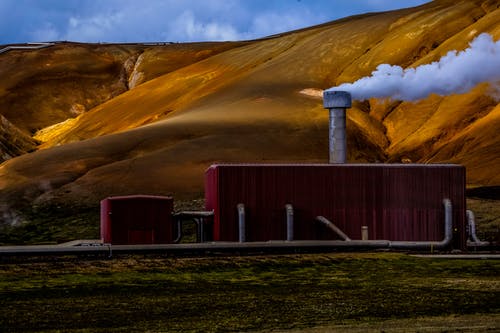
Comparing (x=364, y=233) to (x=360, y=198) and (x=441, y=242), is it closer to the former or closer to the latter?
(x=360, y=198)

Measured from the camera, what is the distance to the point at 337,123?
49188 millimetres

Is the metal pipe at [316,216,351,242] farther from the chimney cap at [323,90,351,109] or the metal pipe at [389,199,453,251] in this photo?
the chimney cap at [323,90,351,109]

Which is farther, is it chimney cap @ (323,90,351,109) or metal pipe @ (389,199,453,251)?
chimney cap @ (323,90,351,109)

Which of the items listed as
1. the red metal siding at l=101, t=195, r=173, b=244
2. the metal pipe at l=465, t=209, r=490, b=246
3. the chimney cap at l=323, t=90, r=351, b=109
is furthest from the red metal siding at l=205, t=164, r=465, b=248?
the chimney cap at l=323, t=90, r=351, b=109

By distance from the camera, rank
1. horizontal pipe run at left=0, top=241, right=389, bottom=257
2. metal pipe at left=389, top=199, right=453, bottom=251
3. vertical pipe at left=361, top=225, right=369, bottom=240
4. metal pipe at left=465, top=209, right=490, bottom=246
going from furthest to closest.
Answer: metal pipe at left=465, top=209, right=490, bottom=246 → vertical pipe at left=361, top=225, right=369, bottom=240 → metal pipe at left=389, top=199, right=453, bottom=251 → horizontal pipe run at left=0, top=241, right=389, bottom=257

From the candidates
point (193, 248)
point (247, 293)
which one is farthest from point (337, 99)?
point (247, 293)

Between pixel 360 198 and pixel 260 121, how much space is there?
65.0 meters

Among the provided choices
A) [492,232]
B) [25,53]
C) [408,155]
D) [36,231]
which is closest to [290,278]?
[492,232]

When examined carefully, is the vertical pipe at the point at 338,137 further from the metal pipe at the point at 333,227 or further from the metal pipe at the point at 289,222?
the metal pipe at the point at 289,222

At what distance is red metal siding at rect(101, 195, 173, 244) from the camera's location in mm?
45375

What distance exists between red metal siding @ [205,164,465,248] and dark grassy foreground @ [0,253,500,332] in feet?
12.7

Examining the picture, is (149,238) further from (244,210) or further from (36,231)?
(36,231)

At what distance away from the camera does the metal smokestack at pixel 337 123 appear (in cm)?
4888

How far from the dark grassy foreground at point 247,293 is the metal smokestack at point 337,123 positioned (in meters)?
7.87
